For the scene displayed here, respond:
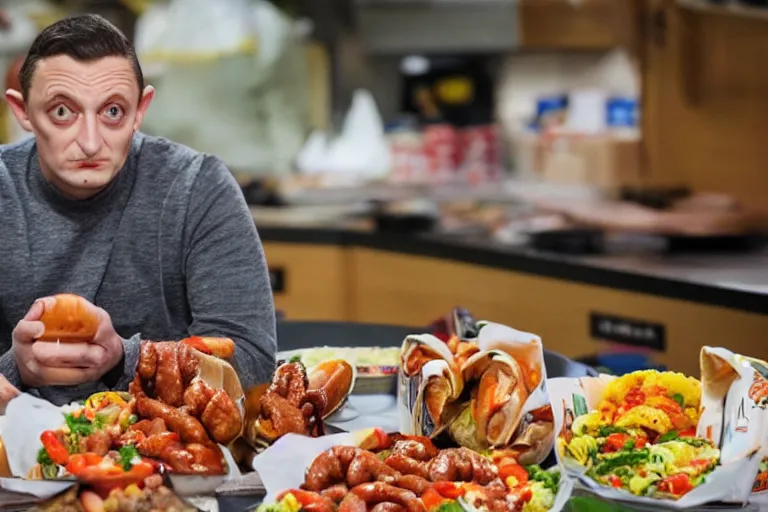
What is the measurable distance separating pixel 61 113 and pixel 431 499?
0.91 metres

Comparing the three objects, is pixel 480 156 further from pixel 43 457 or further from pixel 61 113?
pixel 43 457

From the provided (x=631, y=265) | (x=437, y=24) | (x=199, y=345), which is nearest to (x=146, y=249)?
Result: (x=199, y=345)

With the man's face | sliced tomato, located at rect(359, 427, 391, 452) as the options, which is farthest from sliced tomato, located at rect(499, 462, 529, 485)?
the man's face

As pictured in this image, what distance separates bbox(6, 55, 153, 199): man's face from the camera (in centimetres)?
202

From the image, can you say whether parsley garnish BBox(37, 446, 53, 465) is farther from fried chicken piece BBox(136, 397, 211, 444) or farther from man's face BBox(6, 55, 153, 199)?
man's face BBox(6, 55, 153, 199)

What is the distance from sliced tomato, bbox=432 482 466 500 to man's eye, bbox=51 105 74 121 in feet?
2.88

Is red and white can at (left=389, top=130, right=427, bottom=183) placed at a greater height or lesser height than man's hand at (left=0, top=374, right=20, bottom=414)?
greater

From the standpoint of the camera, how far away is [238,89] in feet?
19.7

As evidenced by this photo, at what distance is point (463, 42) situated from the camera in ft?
19.7

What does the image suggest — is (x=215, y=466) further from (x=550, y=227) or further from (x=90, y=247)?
Answer: (x=550, y=227)

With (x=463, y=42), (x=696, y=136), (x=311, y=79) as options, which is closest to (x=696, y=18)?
(x=696, y=136)

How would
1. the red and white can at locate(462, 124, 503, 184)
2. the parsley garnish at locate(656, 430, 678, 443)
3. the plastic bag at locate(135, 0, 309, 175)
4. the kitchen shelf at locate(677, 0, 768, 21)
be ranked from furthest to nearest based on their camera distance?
the red and white can at locate(462, 124, 503, 184)
the plastic bag at locate(135, 0, 309, 175)
the kitchen shelf at locate(677, 0, 768, 21)
the parsley garnish at locate(656, 430, 678, 443)

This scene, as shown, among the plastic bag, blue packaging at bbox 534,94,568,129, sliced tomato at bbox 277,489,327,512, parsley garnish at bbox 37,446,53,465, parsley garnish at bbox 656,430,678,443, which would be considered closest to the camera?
sliced tomato at bbox 277,489,327,512

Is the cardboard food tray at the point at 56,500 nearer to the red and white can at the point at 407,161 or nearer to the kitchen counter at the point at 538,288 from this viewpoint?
the kitchen counter at the point at 538,288
